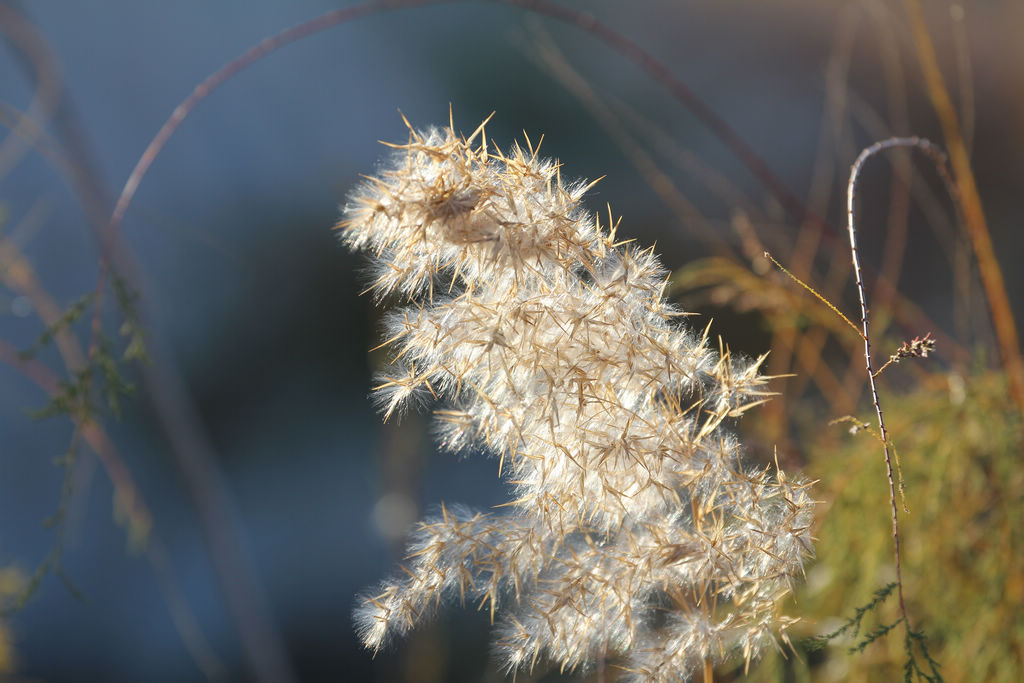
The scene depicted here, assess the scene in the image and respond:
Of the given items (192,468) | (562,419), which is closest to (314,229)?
(192,468)

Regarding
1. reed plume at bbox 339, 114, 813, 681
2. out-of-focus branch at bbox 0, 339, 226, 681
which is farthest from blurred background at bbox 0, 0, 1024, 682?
reed plume at bbox 339, 114, 813, 681

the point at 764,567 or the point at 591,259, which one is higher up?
the point at 591,259

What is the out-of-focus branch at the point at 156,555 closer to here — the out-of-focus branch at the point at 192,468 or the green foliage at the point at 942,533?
the out-of-focus branch at the point at 192,468

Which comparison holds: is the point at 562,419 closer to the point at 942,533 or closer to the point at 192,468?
the point at 942,533

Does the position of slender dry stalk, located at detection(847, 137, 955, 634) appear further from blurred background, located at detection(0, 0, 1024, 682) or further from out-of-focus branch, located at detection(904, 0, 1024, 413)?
blurred background, located at detection(0, 0, 1024, 682)

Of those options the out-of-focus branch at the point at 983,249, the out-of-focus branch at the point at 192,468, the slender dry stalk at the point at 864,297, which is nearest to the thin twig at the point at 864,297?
the slender dry stalk at the point at 864,297

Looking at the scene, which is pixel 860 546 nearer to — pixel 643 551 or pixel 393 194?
pixel 643 551

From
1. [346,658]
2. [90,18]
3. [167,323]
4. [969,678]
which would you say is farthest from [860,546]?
[90,18]
